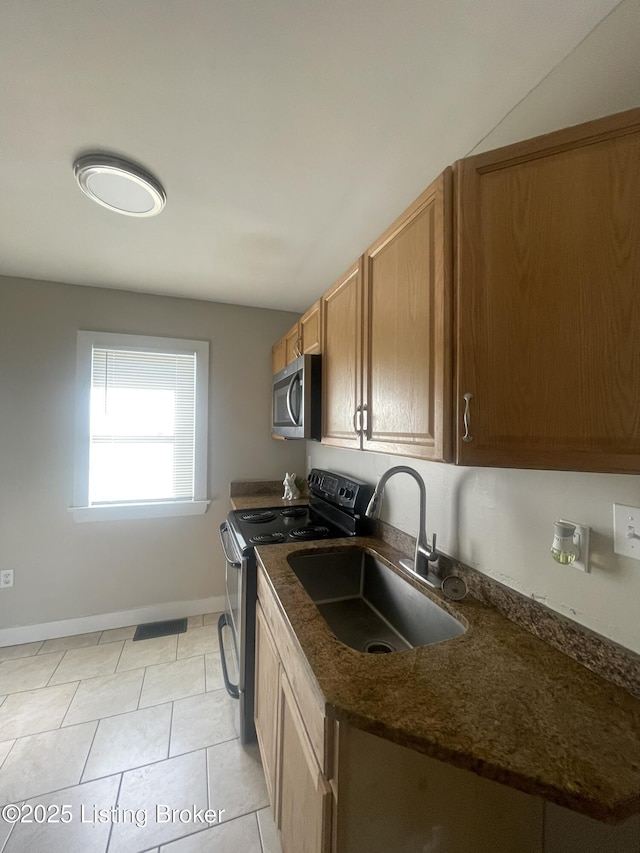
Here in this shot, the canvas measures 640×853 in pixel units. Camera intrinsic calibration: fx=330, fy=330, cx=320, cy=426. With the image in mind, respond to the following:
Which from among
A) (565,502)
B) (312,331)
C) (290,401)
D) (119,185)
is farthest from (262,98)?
(565,502)

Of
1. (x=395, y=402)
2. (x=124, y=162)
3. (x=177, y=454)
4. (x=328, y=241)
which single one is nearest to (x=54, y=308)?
(x=177, y=454)

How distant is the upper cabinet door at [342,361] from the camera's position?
1373mm

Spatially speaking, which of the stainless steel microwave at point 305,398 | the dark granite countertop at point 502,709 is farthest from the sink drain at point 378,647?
the stainless steel microwave at point 305,398

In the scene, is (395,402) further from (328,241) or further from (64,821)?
(64,821)

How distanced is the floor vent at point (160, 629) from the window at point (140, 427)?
0.82 metres

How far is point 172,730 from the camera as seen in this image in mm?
1608

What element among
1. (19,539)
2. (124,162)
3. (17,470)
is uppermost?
(124,162)

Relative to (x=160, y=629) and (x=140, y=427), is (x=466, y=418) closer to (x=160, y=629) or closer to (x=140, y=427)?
(x=140, y=427)

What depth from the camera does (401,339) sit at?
1073mm

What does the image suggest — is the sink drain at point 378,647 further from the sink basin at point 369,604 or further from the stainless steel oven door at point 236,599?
the stainless steel oven door at point 236,599

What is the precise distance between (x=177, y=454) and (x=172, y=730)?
1.67 m

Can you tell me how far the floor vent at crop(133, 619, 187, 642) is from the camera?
7.76 ft

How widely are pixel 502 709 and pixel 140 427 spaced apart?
260cm

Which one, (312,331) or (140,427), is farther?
(140,427)
